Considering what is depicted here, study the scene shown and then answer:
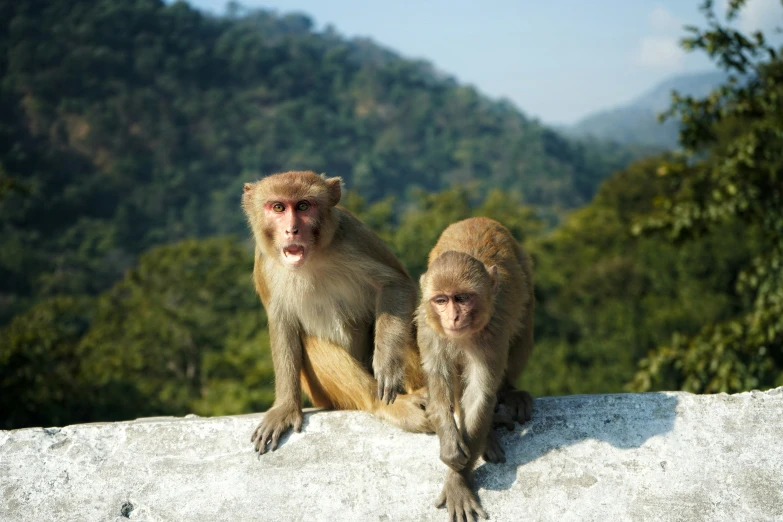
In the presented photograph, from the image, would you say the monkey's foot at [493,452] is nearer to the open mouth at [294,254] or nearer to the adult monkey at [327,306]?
the adult monkey at [327,306]

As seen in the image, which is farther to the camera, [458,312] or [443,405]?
[443,405]

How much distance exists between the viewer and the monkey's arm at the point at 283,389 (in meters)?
3.50

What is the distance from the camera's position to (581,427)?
11.1ft

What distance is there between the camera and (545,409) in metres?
3.54

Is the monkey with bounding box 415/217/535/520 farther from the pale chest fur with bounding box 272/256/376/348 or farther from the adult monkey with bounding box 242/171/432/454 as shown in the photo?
the pale chest fur with bounding box 272/256/376/348

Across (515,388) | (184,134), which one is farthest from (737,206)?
(184,134)

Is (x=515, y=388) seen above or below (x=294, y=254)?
below

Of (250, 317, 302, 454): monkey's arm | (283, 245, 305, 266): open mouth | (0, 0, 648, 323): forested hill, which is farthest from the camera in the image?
(0, 0, 648, 323): forested hill

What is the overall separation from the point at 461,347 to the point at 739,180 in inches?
139

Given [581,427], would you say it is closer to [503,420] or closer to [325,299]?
[503,420]

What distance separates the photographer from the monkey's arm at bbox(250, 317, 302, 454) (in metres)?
3.50

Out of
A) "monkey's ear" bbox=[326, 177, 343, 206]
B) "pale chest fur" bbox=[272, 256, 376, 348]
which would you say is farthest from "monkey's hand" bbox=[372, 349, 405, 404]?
"monkey's ear" bbox=[326, 177, 343, 206]

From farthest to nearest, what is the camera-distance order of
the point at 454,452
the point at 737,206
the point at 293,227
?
the point at 737,206 → the point at 293,227 → the point at 454,452

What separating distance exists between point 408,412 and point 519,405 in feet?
1.64
